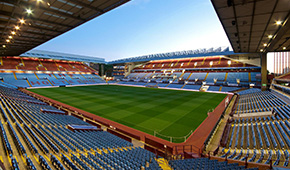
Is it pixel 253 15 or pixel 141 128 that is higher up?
pixel 253 15

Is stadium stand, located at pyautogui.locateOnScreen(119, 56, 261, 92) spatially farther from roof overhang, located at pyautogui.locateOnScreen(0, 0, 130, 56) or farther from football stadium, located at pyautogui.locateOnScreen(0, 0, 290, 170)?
roof overhang, located at pyautogui.locateOnScreen(0, 0, 130, 56)

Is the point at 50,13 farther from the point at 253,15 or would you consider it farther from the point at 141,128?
the point at 253,15

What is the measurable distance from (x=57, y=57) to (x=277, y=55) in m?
90.4

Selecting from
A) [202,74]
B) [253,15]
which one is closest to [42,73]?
[202,74]

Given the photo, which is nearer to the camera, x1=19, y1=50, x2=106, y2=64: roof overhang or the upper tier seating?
the upper tier seating

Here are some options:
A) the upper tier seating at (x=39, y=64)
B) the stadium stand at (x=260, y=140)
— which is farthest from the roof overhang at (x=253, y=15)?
the upper tier seating at (x=39, y=64)

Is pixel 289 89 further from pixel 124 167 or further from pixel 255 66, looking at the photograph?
pixel 255 66

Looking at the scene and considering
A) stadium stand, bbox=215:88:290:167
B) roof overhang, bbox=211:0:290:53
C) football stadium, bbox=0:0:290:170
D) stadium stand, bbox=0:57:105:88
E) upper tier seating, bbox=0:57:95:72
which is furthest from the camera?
upper tier seating, bbox=0:57:95:72

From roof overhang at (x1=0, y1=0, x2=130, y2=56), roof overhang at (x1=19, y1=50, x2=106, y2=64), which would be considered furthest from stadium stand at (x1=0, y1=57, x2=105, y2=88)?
roof overhang at (x1=0, y1=0, x2=130, y2=56)

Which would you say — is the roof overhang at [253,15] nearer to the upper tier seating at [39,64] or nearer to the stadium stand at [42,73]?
the stadium stand at [42,73]

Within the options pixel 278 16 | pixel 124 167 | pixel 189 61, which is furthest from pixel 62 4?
pixel 189 61

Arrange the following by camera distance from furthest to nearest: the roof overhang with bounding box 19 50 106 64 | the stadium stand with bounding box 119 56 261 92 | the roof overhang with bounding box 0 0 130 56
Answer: the roof overhang with bounding box 19 50 106 64
the stadium stand with bounding box 119 56 261 92
the roof overhang with bounding box 0 0 130 56

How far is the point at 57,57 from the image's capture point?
202 feet

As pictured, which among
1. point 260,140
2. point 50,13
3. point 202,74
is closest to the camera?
point 260,140
